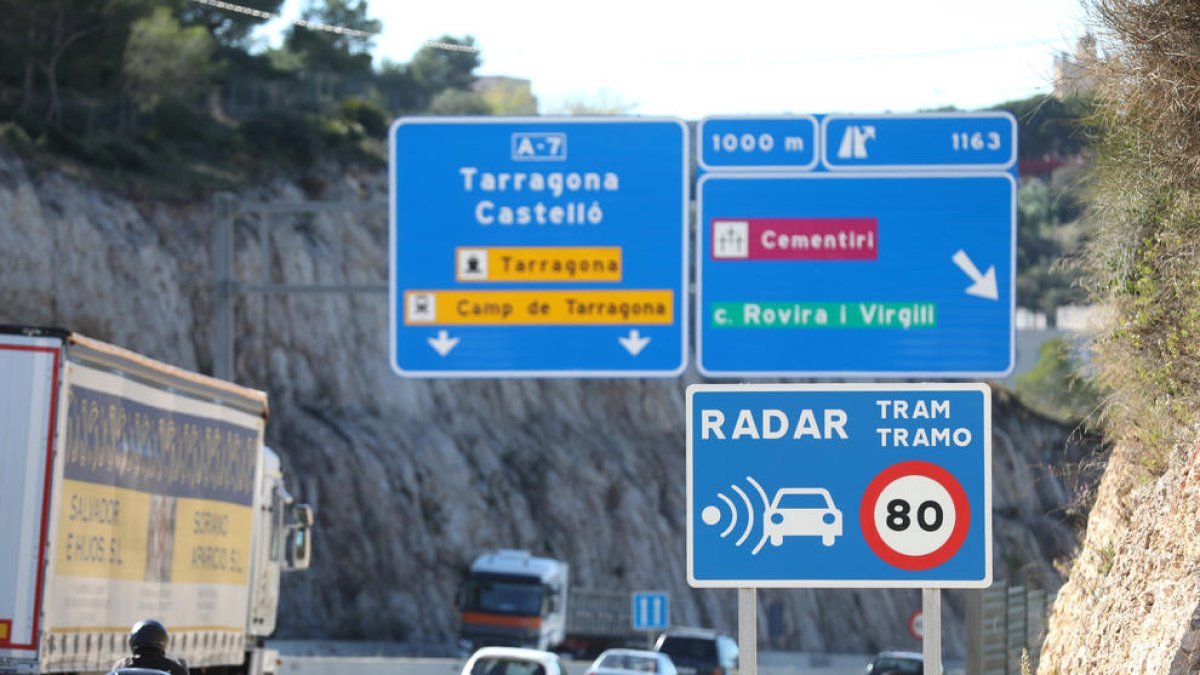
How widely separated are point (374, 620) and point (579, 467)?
9702 millimetres

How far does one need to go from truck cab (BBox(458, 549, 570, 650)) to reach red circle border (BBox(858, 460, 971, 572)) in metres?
39.0

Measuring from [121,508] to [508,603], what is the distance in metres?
30.9

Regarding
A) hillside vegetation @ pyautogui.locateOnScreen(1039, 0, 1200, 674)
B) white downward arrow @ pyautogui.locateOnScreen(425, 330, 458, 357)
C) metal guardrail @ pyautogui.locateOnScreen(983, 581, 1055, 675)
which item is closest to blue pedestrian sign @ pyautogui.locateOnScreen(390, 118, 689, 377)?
white downward arrow @ pyautogui.locateOnScreen(425, 330, 458, 357)

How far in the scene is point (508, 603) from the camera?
46188mm

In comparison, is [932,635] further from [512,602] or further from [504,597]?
[504,597]

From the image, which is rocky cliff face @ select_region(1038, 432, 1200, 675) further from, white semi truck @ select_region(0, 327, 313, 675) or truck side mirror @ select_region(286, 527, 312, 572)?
truck side mirror @ select_region(286, 527, 312, 572)

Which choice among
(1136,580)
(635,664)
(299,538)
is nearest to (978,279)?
(299,538)

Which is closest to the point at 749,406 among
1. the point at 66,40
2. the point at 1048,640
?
the point at 1048,640

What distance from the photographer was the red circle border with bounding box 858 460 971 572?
668 cm

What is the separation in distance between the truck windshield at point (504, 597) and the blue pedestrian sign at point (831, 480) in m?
39.7

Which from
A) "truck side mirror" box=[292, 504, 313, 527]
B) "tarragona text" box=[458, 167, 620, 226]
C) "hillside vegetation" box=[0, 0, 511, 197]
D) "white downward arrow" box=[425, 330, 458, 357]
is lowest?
"truck side mirror" box=[292, 504, 313, 527]

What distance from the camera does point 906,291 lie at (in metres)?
18.8

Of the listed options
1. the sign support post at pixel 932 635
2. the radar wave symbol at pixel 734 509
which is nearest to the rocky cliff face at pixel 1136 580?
the sign support post at pixel 932 635

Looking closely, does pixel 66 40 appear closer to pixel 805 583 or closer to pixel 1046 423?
pixel 1046 423
